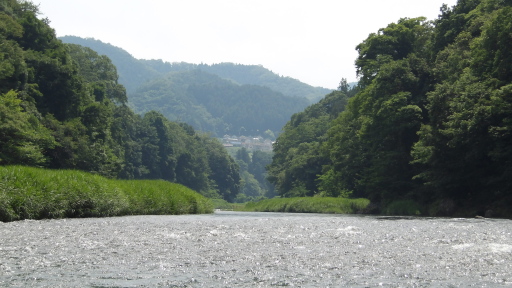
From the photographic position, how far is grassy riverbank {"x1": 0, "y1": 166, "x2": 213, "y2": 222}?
2370 cm

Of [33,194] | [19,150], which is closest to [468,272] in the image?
[33,194]

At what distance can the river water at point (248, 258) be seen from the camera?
11547mm

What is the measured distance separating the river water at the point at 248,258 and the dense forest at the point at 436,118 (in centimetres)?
1856

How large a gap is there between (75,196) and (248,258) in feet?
50.5

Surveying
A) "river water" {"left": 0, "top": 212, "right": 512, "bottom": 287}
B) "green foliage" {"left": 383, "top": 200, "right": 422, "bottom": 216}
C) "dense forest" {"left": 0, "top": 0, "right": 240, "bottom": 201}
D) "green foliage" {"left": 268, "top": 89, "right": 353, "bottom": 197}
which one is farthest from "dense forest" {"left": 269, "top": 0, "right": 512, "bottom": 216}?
"dense forest" {"left": 0, "top": 0, "right": 240, "bottom": 201}

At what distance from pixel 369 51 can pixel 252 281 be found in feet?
182

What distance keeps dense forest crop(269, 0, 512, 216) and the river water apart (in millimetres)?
18558

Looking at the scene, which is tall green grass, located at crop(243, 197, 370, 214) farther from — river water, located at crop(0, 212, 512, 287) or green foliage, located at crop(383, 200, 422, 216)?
river water, located at crop(0, 212, 512, 287)

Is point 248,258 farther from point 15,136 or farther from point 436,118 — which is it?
point 15,136

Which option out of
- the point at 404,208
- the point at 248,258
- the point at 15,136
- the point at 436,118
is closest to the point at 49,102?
the point at 15,136

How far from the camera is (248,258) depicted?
14.4m

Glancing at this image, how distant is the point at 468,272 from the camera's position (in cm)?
1235

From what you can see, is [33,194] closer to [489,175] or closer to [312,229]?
[312,229]

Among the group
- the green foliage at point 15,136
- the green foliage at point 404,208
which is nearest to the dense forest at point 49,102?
the green foliage at point 15,136
